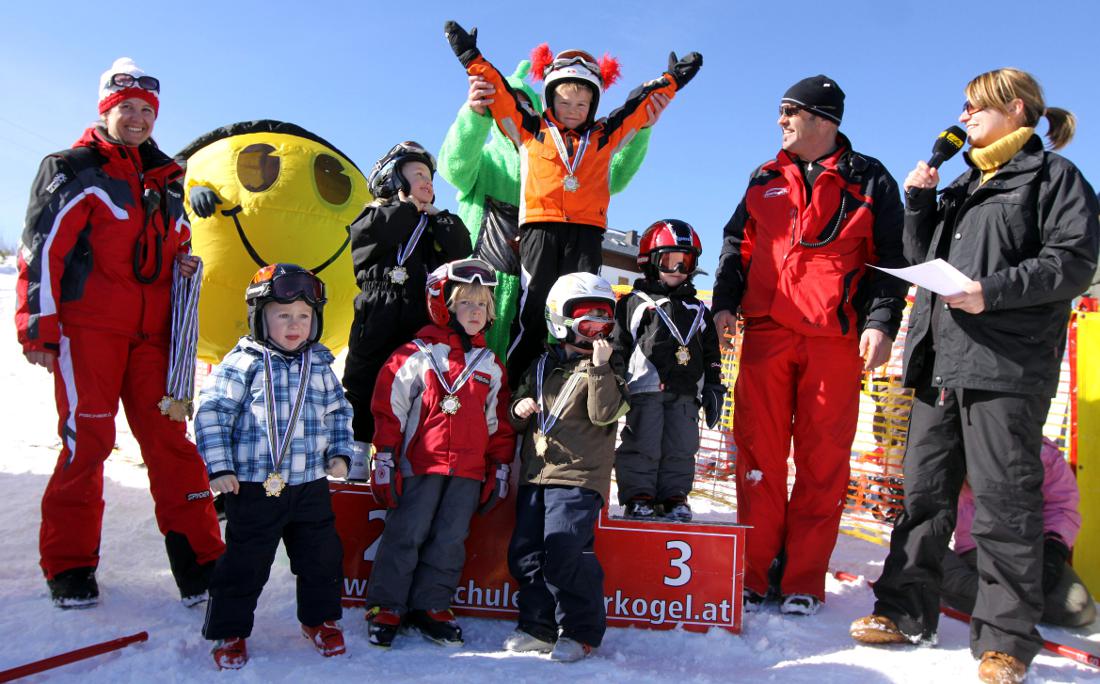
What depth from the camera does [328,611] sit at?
10.2ft

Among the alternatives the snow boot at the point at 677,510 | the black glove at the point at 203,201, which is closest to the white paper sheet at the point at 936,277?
the snow boot at the point at 677,510

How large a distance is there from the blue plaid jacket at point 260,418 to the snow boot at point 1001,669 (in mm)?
2781

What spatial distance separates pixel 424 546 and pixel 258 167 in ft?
9.43

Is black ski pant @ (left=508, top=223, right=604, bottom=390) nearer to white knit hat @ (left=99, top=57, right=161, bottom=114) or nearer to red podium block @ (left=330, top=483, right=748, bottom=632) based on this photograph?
red podium block @ (left=330, top=483, right=748, bottom=632)

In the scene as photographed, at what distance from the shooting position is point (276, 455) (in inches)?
121

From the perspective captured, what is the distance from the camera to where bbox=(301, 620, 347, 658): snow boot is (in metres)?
3.03

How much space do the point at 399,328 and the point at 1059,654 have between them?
3.50m

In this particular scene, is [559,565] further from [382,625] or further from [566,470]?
[382,625]

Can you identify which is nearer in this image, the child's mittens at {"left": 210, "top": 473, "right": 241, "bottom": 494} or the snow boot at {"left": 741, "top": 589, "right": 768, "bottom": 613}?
the child's mittens at {"left": 210, "top": 473, "right": 241, "bottom": 494}

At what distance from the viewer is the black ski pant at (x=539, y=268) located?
4.16m

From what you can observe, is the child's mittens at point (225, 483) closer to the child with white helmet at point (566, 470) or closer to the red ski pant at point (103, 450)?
the red ski pant at point (103, 450)

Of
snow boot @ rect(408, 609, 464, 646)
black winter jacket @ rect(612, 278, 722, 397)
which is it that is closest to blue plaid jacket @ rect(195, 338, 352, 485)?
snow boot @ rect(408, 609, 464, 646)

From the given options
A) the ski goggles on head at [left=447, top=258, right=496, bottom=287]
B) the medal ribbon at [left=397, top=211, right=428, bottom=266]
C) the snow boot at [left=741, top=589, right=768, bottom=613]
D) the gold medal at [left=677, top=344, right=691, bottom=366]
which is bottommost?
the snow boot at [left=741, top=589, right=768, bottom=613]

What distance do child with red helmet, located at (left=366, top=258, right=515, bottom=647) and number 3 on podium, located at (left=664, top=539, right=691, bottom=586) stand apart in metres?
0.86
